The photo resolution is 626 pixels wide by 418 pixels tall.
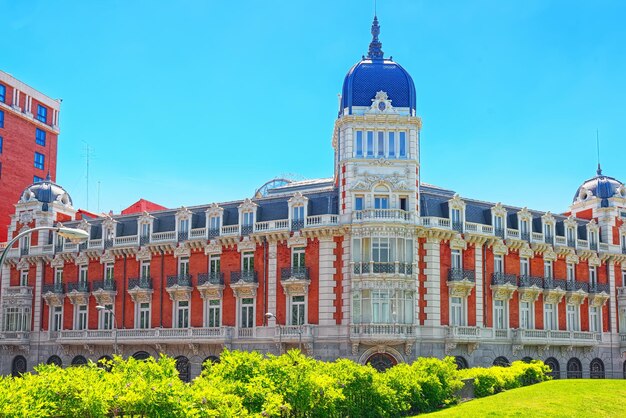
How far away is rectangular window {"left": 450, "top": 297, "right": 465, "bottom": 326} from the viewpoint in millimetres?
55831

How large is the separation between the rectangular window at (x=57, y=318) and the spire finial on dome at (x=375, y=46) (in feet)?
107

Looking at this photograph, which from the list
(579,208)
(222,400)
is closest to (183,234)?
(579,208)

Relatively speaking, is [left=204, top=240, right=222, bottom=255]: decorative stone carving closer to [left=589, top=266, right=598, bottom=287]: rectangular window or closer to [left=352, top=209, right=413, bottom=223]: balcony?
[left=352, top=209, right=413, bottom=223]: balcony

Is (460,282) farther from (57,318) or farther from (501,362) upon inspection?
(57,318)

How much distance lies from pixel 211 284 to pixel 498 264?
2139cm

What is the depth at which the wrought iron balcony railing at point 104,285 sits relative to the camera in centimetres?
6291

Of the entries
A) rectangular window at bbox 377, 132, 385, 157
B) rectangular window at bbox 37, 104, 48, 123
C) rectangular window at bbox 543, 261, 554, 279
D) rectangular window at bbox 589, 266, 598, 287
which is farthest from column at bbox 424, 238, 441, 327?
rectangular window at bbox 37, 104, 48, 123

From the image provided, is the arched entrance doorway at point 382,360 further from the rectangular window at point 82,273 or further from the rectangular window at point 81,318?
the rectangular window at point 82,273

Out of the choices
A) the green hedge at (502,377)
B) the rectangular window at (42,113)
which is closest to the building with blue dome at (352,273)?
the green hedge at (502,377)

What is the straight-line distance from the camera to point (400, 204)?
181ft

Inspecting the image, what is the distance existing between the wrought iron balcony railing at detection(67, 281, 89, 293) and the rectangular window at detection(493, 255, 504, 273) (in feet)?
106

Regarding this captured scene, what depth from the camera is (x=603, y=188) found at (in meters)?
67.4

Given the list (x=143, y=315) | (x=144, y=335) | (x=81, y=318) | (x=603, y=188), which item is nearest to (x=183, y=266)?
(x=143, y=315)

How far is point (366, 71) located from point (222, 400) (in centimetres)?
3855
